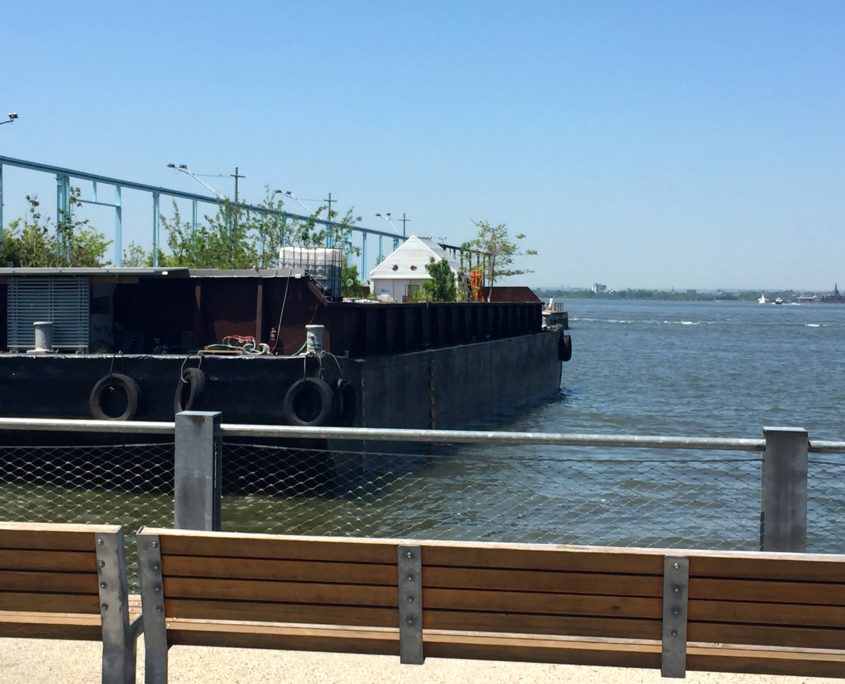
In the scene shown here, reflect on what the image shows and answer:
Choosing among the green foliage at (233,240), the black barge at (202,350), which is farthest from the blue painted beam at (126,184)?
the black barge at (202,350)

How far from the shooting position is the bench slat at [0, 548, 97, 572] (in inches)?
189

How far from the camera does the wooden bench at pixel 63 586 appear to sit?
476 centimetres

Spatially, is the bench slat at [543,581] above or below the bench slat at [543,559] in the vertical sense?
below

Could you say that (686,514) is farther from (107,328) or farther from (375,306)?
(107,328)

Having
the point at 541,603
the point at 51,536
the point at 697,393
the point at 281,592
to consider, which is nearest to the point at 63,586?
the point at 51,536

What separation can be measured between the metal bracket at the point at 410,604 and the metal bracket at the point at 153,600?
1099mm

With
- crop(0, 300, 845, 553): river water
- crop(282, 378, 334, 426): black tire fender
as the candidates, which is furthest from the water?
crop(282, 378, 334, 426): black tire fender

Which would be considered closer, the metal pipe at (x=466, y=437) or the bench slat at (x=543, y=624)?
the bench slat at (x=543, y=624)

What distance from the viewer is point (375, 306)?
22438mm

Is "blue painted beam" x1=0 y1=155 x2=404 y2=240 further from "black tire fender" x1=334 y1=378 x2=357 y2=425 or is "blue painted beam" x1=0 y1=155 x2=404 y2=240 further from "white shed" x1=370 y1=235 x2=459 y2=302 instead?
"black tire fender" x1=334 y1=378 x2=357 y2=425

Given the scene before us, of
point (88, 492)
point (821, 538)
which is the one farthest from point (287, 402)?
point (821, 538)

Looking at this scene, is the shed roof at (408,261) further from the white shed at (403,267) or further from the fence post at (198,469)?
the fence post at (198,469)

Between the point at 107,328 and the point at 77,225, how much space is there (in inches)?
1534

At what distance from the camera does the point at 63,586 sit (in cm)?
489
